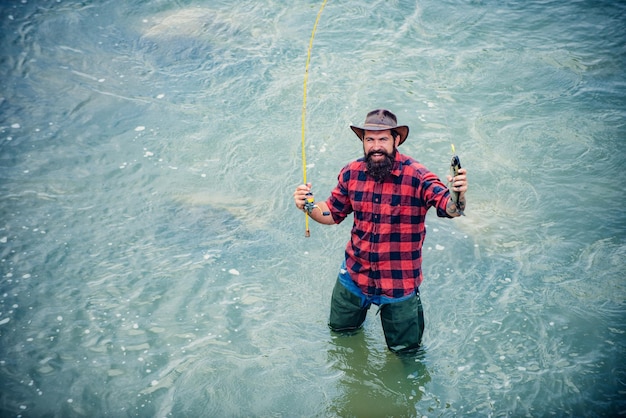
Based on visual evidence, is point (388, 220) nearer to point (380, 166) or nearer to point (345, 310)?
point (380, 166)

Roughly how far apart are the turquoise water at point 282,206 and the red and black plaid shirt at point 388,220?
911 mm

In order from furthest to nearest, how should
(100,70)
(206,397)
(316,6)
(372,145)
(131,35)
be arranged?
(316,6) < (131,35) < (100,70) < (206,397) < (372,145)

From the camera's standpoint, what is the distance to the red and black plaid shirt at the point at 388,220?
3.53 metres

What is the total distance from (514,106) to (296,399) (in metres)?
4.82

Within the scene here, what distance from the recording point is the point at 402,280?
146 inches

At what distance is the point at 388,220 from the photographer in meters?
3.59

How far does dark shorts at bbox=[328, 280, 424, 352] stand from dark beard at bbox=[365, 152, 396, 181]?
0.88 metres

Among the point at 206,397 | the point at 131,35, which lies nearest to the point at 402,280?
the point at 206,397

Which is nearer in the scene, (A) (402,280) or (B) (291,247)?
(A) (402,280)

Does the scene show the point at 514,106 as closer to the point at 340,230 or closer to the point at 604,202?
the point at 604,202

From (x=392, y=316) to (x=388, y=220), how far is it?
27.9 inches

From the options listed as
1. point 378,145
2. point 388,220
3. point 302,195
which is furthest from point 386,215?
point 302,195

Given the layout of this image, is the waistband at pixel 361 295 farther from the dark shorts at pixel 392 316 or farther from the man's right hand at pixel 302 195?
the man's right hand at pixel 302 195

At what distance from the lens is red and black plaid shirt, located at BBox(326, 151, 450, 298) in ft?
11.6
